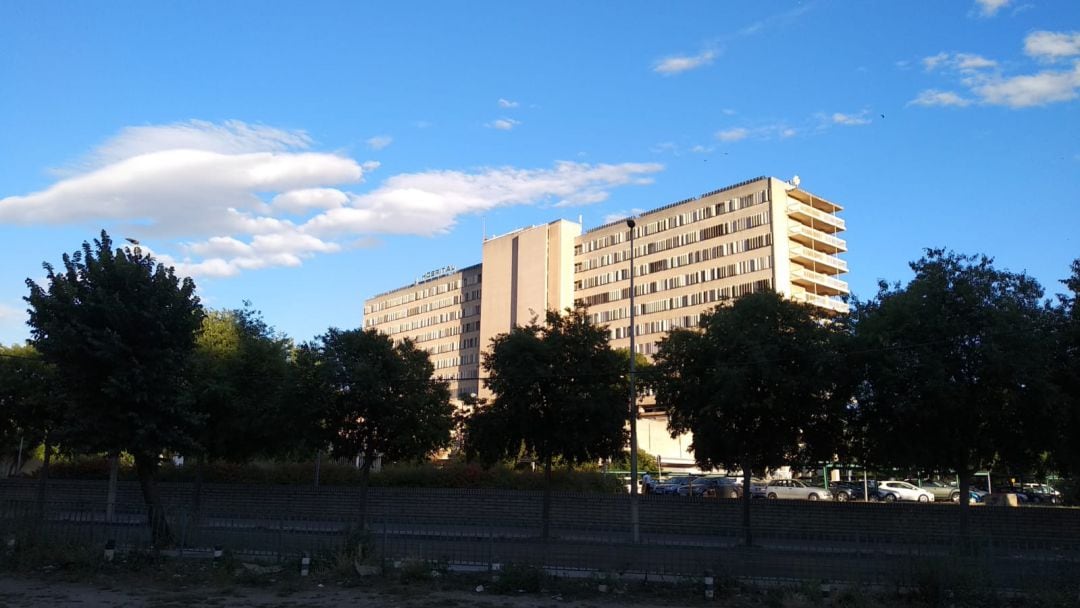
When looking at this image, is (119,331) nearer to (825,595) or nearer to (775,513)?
(825,595)

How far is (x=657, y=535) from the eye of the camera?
29.2 meters

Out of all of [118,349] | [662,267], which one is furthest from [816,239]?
[118,349]

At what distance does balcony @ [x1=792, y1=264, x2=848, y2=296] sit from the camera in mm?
91062

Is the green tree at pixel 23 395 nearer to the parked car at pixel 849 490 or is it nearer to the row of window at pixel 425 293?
the parked car at pixel 849 490

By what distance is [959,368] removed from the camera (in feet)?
78.3

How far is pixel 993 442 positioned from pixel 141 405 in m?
23.8

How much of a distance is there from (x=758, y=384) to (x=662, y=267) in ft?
253

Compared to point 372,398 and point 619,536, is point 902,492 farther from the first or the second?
point 372,398

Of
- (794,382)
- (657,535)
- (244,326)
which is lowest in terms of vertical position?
(657,535)

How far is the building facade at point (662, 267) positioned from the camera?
298ft

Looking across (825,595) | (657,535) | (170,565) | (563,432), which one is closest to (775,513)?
(657,535)

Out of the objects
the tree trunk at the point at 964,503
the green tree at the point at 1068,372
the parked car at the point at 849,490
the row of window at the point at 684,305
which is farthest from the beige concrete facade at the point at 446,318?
the green tree at the point at 1068,372

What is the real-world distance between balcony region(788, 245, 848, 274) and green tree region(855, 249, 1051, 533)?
67.8 meters

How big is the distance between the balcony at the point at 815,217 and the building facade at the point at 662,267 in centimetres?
14
